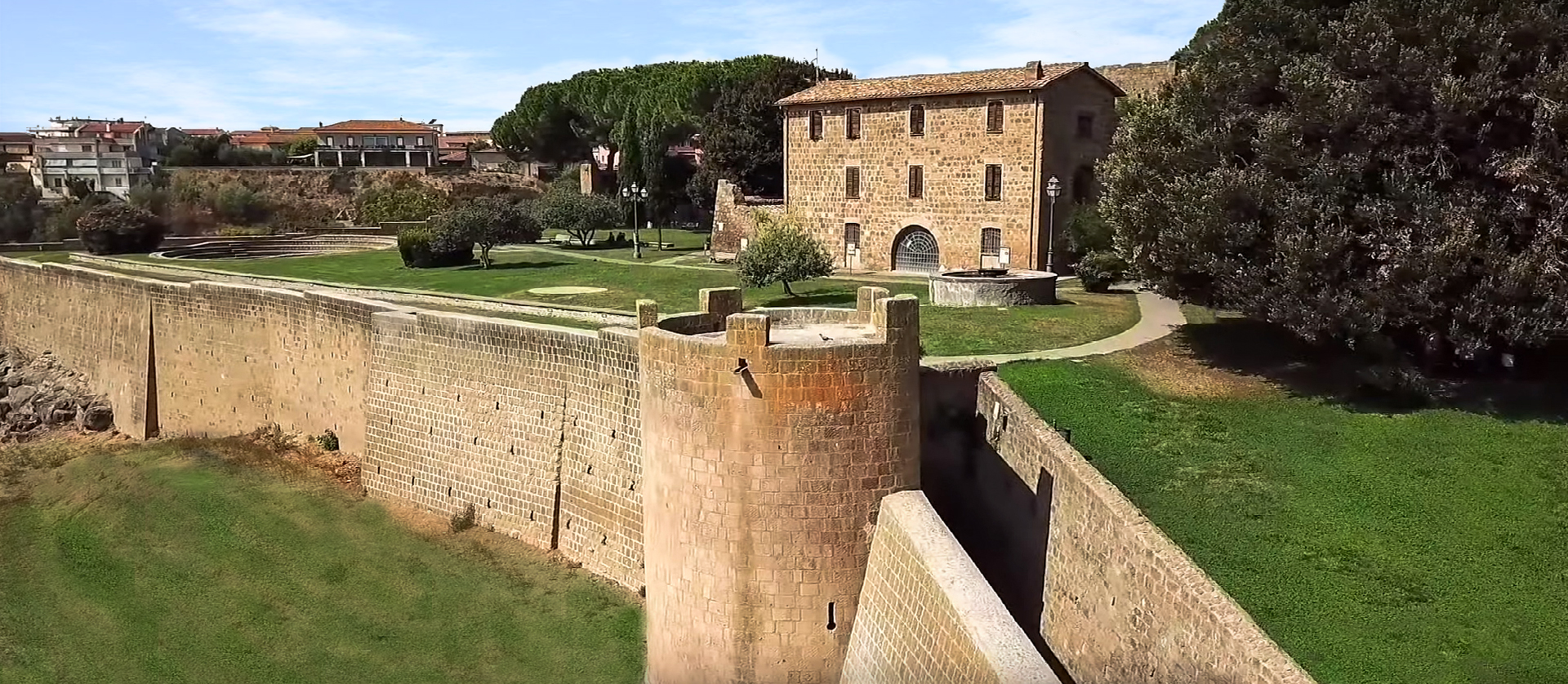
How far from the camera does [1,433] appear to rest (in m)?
26.0

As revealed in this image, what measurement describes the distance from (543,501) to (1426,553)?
11293mm

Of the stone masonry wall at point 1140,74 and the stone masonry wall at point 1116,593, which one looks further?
the stone masonry wall at point 1140,74

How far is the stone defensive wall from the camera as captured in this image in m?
8.54

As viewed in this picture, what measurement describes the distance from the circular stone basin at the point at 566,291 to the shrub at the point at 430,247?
9.75m

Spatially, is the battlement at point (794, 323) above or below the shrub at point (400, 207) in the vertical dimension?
below

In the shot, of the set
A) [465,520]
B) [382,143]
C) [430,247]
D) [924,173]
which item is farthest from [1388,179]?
[382,143]

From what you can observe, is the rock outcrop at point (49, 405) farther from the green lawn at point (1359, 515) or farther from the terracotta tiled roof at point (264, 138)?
the terracotta tiled roof at point (264, 138)

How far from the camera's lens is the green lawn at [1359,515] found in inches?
335

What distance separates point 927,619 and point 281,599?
34.1 ft

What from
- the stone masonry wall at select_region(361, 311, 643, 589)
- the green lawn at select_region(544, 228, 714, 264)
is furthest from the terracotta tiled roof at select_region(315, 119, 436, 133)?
the stone masonry wall at select_region(361, 311, 643, 589)

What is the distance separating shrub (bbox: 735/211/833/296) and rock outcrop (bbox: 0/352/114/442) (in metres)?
16.3

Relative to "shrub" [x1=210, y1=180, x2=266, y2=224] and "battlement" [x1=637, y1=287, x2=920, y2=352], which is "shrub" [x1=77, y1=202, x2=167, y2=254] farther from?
"battlement" [x1=637, y1=287, x2=920, y2=352]

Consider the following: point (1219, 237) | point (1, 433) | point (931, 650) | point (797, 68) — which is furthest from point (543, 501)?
point (797, 68)

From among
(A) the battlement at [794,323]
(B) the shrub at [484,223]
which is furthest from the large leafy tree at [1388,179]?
(B) the shrub at [484,223]
